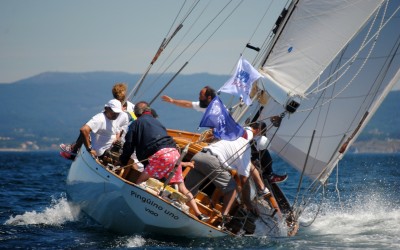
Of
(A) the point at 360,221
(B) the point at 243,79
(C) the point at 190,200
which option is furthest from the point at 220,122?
(A) the point at 360,221

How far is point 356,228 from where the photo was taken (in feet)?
48.7

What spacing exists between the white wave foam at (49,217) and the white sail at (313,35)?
442 centimetres

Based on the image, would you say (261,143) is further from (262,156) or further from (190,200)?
(190,200)

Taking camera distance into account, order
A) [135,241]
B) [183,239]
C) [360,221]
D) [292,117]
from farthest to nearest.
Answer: [360,221]
[292,117]
[183,239]
[135,241]

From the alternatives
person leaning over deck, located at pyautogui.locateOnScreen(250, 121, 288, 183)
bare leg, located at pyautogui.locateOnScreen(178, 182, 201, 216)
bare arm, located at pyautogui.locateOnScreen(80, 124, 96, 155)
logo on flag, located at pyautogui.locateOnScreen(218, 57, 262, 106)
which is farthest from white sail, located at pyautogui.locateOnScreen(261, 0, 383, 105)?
bare arm, located at pyautogui.locateOnScreen(80, 124, 96, 155)

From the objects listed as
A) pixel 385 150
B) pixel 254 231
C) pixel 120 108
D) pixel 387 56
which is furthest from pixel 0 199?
pixel 385 150

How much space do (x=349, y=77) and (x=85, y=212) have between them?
548 centimetres

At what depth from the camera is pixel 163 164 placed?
11961 mm

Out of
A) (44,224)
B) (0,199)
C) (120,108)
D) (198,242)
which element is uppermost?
(120,108)

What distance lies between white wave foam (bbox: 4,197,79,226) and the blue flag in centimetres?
342

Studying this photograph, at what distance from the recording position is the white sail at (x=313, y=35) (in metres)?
13.0

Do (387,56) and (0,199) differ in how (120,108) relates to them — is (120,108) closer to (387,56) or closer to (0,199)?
(387,56)

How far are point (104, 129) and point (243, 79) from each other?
8.45 ft

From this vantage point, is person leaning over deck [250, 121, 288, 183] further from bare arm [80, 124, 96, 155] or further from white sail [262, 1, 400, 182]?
bare arm [80, 124, 96, 155]
